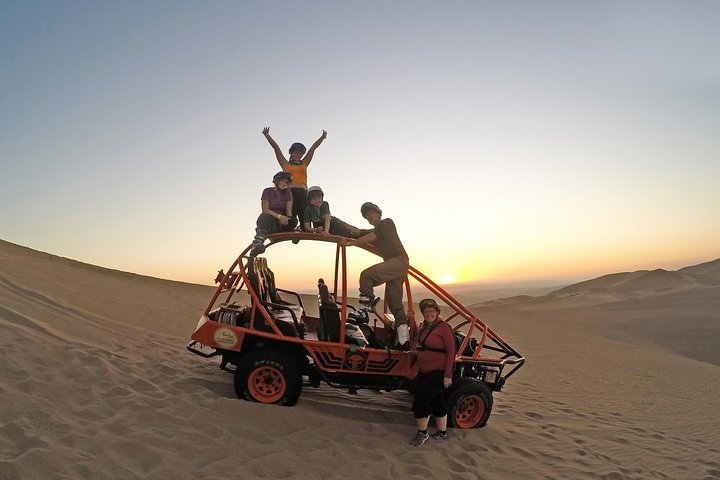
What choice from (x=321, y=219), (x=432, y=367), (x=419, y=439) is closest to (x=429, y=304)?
(x=432, y=367)

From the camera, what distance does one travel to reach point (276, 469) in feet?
14.1

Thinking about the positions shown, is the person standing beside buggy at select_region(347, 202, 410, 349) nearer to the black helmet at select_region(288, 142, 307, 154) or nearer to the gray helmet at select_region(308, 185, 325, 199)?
the gray helmet at select_region(308, 185, 325, 199)

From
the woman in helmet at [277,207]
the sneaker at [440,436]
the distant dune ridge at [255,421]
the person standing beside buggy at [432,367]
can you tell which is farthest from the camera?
the woman in helmet at [277,207]

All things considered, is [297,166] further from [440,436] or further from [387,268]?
[440,436]

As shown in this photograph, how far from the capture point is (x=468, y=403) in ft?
19.9

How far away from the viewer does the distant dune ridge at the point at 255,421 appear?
420 centimetres

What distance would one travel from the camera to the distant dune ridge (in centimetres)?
420

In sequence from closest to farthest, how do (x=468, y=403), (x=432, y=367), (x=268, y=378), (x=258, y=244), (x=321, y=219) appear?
(x=432, y=367), (x=268, y=378), (x=258, y=244), (x=468, y=403), (x=321, y=219)

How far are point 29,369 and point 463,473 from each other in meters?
5.11

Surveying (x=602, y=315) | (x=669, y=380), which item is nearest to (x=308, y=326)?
(x=669, y=380)

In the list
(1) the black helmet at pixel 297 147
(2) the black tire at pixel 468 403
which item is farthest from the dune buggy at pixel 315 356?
(1) the black helmet at pixel 297 147

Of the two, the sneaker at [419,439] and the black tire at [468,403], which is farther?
the black tire at [468,403]

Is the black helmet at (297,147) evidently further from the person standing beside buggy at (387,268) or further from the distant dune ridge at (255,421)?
the distant dune ridge at (255,421)

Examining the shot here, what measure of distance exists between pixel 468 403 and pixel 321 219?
3058mm
